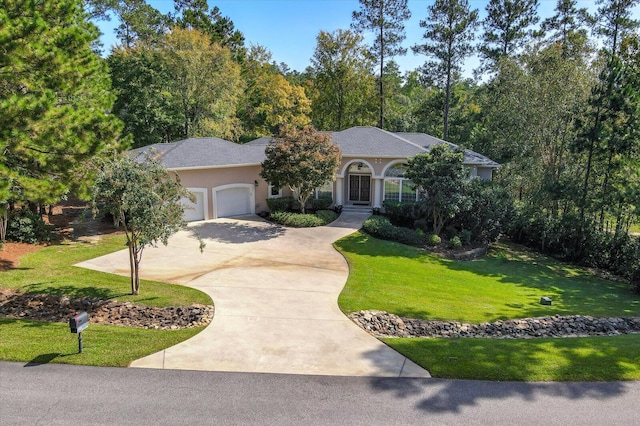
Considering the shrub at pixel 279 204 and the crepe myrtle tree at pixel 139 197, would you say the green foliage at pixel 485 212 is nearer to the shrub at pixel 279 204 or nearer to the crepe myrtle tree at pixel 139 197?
the shrub at pixel 279 204

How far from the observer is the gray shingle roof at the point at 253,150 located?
2152 cm

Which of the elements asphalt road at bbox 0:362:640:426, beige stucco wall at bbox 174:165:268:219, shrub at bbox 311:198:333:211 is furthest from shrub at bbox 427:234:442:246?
asphalt road at bbox 0:362:640:426

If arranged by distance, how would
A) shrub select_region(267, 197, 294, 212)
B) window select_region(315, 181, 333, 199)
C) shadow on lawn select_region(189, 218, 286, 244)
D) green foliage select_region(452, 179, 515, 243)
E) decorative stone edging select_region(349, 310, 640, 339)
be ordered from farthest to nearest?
window select_region(315, 181, 333, 199)
shrub select_region(267, 197, 294, 212)
green foliage select_region(452, 179, 515, 243)
shadow on lawn select_region(189, 218, 286, 244)
decorative stone edging select_region(349, 310, 640, 339)

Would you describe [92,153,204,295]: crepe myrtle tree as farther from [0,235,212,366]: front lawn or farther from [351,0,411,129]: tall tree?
[351,0,411,129]: tall tree

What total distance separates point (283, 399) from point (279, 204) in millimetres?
17622

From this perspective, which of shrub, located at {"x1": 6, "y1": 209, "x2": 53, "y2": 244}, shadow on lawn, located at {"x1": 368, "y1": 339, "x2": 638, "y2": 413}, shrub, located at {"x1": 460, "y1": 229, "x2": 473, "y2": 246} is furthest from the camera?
shrub, located at {"x1": 460, "y1": 229, "x2": 473, "y2": 246}

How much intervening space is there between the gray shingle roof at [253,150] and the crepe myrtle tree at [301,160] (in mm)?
2415

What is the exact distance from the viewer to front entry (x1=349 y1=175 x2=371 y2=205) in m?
26.5

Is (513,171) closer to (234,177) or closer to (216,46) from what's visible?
(234,177)

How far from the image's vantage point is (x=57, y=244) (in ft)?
55.1

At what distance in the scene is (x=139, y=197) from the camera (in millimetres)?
10125

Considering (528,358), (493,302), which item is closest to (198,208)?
(493,302)

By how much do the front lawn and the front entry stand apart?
14500 mm

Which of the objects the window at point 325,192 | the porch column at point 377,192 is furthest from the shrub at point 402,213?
the window at point 325,192
